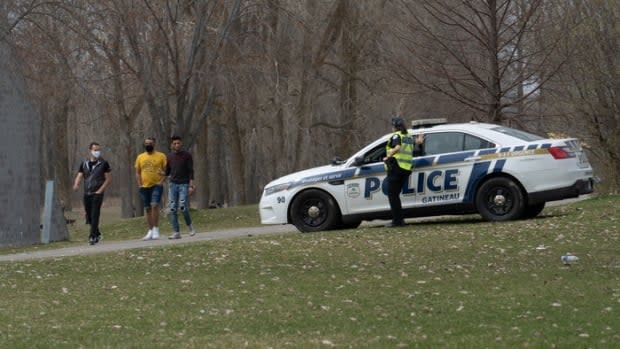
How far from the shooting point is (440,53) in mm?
25641

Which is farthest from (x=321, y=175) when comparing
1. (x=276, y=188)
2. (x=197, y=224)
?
(x=197, y=224)

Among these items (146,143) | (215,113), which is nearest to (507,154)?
(146,143)

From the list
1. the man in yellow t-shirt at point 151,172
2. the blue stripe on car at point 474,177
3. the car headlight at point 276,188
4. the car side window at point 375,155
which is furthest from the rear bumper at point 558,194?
the man in yellow t-shirt at point 151,172

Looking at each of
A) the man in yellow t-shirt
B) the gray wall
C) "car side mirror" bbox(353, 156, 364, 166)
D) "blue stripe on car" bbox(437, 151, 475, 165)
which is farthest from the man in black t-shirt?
"blue stripe on car" bbox(437, 151, 475, 165)

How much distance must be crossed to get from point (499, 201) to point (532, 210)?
39.6 inches

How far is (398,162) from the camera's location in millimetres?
17828

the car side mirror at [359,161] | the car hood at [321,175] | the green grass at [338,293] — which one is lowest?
the green grass at [338,293]

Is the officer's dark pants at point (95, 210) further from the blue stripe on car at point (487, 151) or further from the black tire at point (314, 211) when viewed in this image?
the blue stripe on car at point (487, 151)

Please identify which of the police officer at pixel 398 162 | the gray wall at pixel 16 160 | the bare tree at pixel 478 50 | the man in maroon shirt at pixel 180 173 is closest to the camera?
the police officer at pixel 398 162

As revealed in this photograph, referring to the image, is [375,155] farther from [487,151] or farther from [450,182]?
[487,151]

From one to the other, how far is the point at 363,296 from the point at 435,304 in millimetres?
886

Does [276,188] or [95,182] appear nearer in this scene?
[276,188]

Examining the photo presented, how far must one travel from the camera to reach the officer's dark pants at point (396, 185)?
1791 cm

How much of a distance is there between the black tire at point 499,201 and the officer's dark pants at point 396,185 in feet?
3.98
